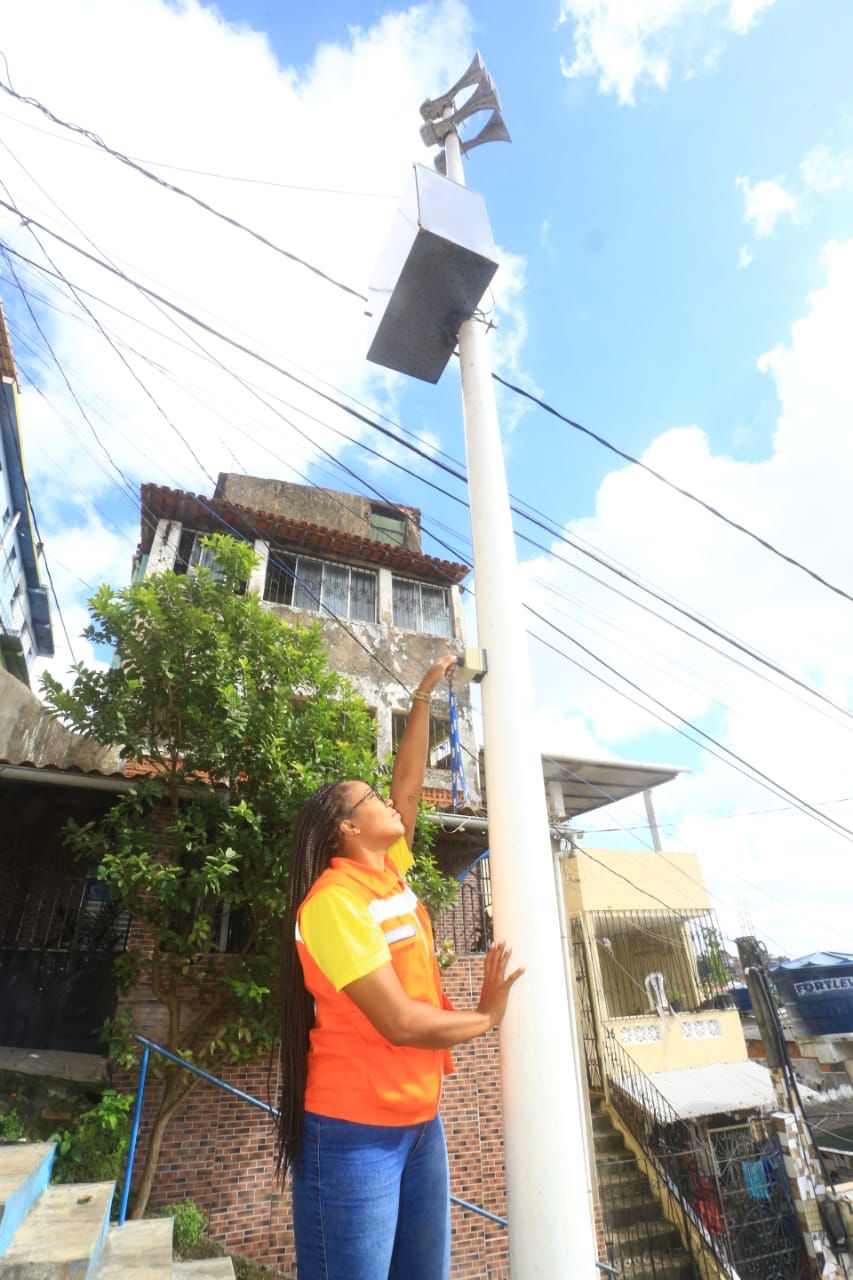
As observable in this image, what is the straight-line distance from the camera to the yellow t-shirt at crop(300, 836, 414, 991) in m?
1.59

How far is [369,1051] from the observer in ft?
5.51

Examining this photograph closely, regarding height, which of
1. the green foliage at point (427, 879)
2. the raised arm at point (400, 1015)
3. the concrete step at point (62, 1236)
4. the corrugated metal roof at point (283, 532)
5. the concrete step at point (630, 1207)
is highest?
the corrugated metal roof at point (283, 532)

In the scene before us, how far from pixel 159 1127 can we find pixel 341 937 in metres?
5.18

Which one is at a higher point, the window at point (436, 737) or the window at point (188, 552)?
the window at point (188, 552)

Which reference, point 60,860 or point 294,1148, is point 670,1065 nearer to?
point 60,860

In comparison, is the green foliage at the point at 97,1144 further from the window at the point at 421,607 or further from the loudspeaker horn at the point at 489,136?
the window at the point at 421,607

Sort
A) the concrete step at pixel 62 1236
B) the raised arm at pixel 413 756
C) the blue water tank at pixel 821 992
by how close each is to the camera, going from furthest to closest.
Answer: the blue water tank at pixel 821 992 < the concrete step at pixel 62 1236 < the raised arm at pixel 413 756

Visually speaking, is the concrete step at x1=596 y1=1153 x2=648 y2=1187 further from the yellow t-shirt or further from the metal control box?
the metal control box

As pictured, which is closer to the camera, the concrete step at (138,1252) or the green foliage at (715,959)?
the concrete step at (138,1252)

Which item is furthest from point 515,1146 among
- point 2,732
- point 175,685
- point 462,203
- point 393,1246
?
point 2,732

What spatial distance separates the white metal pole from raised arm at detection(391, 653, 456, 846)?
0.64 ft

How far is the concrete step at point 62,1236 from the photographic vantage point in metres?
2.76

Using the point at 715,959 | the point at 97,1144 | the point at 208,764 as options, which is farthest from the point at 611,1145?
the point at 208,764

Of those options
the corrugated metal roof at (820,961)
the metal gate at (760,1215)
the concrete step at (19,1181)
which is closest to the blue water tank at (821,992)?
the corrugated metal roof at (820,961)
